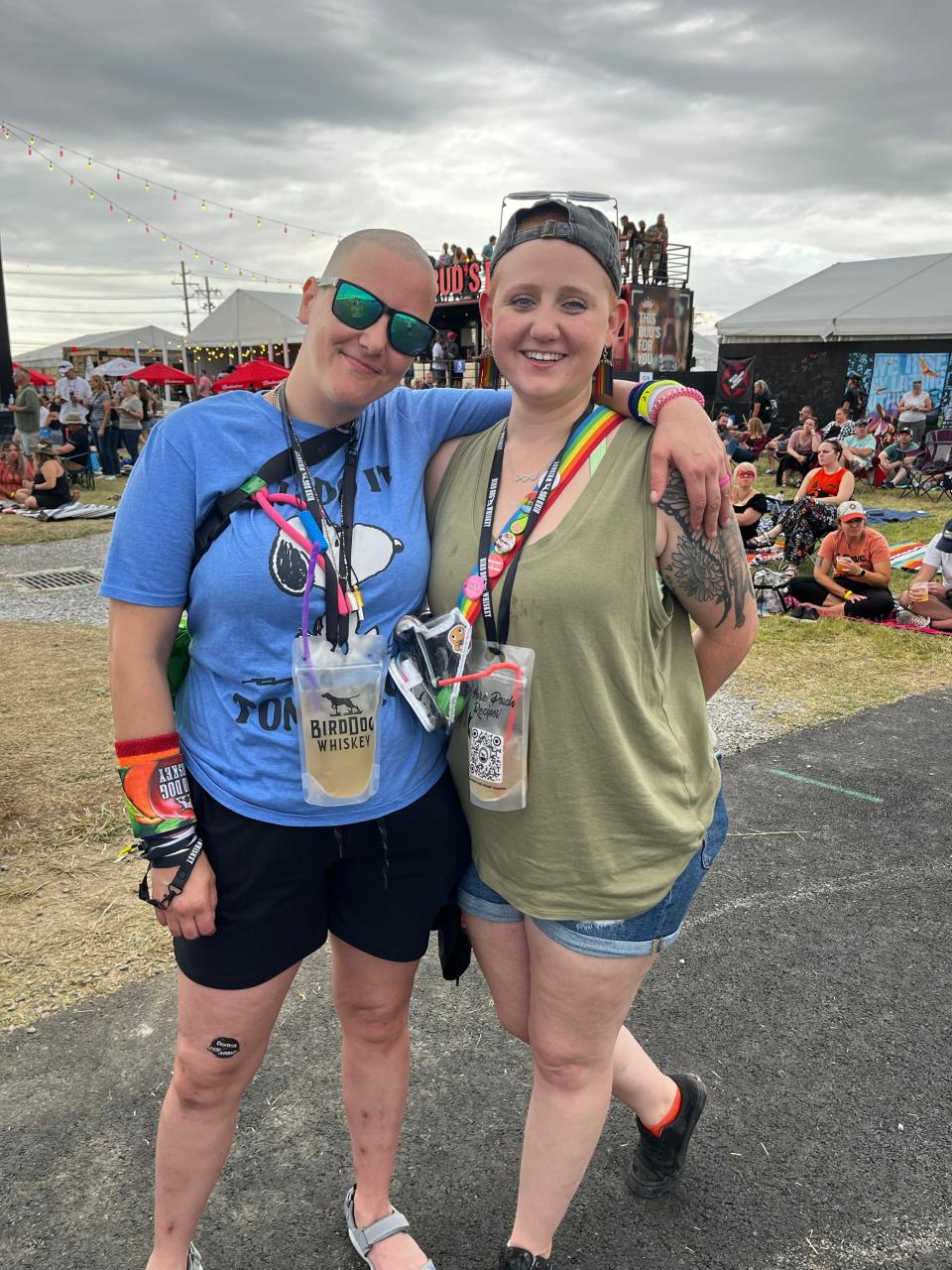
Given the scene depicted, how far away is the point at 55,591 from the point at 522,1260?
8122 mm

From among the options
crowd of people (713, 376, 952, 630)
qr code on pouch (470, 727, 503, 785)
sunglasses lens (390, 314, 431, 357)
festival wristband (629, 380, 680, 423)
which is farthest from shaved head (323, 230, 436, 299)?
crowd of people (713, 376, 952, 630)

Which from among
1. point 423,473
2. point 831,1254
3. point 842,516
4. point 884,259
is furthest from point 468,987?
point 884,259

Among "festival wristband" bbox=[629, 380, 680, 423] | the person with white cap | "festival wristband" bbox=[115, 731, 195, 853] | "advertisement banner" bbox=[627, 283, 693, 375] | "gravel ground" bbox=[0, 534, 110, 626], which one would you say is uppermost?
"advertisement banner" bbox=[627, 283, 693, 375]

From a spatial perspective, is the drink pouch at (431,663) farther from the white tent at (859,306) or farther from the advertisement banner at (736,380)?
the advertisement banner at (736,380)

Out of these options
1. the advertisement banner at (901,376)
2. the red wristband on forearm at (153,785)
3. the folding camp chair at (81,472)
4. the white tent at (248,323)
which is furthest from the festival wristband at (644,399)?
the white tent at (248,323)

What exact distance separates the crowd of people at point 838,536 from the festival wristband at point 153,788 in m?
2.98

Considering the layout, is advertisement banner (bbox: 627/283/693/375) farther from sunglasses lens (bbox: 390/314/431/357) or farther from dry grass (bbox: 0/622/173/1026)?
sunglasses lens (bbox: 390/314/431/357)

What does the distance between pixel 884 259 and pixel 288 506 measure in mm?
27807

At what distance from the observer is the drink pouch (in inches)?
63.2

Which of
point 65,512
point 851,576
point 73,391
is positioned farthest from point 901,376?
point 65,512

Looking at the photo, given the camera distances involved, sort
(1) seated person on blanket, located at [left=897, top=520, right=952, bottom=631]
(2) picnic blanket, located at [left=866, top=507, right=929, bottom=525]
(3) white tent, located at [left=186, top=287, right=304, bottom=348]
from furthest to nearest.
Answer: (3) white tent, located at [left=186, top=287, right=304, bottom=348] < (2) picnic blanket, located at [left=866, top=507, right=929, bottom=525] < (1) seated person on blanket, located at [left=897, top=520, right=952, bottom=631]

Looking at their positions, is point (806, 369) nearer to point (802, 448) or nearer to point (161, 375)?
point (802, 448)

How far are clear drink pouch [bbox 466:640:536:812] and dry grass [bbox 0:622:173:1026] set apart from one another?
184 centimetres

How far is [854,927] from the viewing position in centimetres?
320
